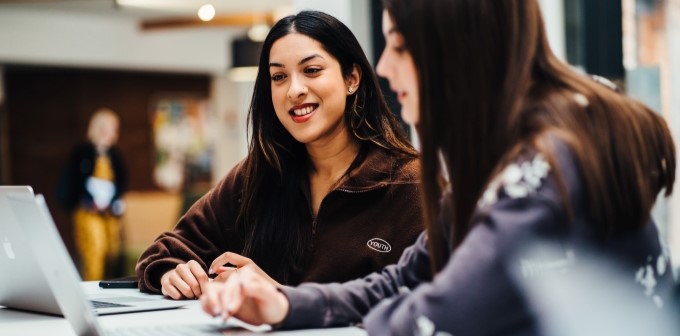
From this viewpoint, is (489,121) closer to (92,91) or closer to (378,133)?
(378,133)

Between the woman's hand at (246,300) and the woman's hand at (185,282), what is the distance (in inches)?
20.8

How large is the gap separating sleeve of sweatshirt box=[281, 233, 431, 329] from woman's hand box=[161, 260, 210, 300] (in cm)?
50

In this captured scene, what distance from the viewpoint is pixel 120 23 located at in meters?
10.1

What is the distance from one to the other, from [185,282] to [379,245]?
445mm

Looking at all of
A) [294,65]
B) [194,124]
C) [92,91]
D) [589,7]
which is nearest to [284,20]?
[294,65]

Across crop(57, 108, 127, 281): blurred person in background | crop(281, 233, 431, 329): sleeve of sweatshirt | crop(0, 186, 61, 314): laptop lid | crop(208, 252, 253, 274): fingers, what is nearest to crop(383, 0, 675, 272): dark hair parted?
crop(281, 233, 431, 329): sleeve of sweatshirt

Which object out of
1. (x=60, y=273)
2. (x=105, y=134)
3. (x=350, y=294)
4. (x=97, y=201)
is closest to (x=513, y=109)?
(x=350, y=294)

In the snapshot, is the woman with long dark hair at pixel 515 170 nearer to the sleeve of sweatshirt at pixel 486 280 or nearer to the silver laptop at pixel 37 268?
the sleeve of sweatshirt at pixel 486 280

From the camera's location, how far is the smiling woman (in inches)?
83.7

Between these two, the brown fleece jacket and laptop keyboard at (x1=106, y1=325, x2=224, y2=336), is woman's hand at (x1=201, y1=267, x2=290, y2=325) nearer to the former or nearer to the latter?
laptop keyboard at (x1=106, y1=325, x2=224, y2=336)

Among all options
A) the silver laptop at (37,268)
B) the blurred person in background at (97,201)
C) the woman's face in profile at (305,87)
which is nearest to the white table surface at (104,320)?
the silver laptop at (37,268)

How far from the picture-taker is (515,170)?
3.56 ft

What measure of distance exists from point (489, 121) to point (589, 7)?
2853mm

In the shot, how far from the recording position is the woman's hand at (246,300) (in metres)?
1.30
